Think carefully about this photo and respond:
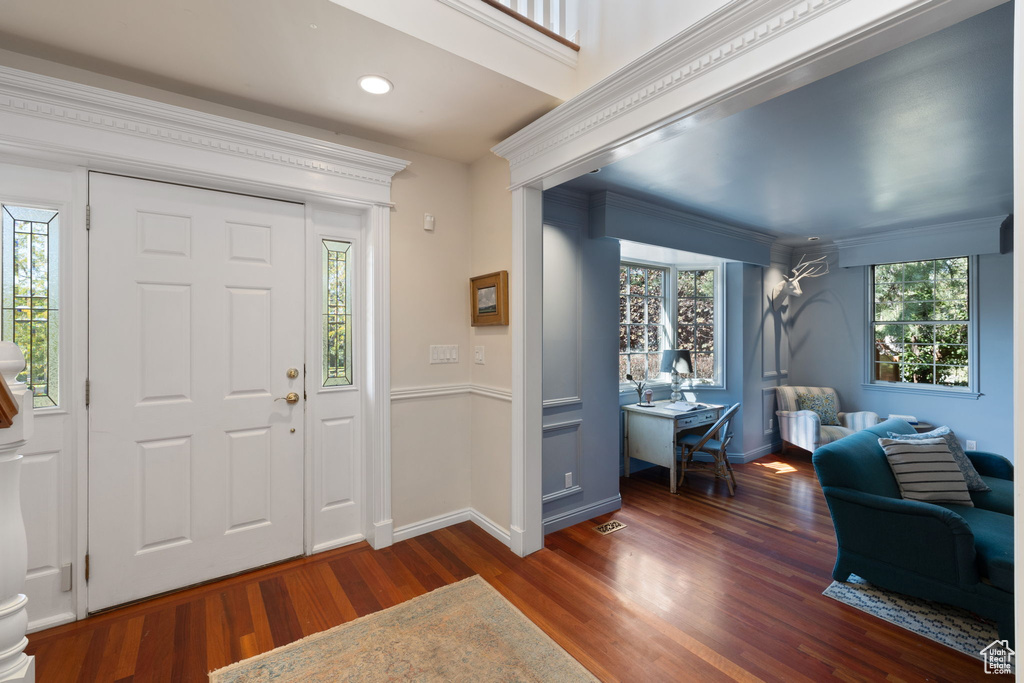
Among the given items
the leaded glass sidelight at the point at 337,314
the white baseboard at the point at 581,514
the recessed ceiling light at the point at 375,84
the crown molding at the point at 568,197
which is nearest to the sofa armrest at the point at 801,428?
the white baseboard at the point at 581,514

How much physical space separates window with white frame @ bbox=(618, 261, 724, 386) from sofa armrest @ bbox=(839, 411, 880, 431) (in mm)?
1486

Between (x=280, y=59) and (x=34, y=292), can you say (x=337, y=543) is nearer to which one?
(x=34, y=292)

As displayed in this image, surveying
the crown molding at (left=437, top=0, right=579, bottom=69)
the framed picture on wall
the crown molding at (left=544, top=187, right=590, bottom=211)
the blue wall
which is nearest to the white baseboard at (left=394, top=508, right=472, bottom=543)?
the framed picture on wall

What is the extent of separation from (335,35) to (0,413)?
168 centimetres

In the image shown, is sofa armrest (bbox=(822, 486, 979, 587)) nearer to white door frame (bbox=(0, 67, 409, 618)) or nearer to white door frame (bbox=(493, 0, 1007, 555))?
white door frame (bbox=(493, 0, 1007, 555))

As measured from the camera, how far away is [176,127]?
7.30 feet

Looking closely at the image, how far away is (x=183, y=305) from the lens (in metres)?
2.35

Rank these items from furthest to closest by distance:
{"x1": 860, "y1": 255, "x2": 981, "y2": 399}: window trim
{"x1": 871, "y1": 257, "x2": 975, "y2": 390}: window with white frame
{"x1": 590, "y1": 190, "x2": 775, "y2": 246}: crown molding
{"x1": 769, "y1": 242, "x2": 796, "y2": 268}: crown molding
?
{"x1": 769, "y1": 242, "x2": 796, "y2": 268}: crown molding, {"x1": 871, "y1": 257, "x2": 975, "y2": 390}: window with white frame, {"x1": 860, "y1": 255, "x2": 981, "y2": 399}: window trim, {"x1": 590, "y1": 190, "x2": 775, "y2": 246}: crown molding

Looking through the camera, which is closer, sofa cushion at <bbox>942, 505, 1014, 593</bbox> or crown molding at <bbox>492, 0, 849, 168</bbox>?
crown molding at <bbox>492, 0, 849, 168</bbox>

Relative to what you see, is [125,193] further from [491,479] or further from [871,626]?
[871,626]

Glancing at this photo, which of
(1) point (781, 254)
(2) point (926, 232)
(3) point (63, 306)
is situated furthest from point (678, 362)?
(3) point (63, 306)

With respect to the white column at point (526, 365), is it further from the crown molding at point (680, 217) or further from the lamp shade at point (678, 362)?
the lamp shade at point (678, 362)

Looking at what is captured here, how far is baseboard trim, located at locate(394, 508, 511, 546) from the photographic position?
2.91 meters

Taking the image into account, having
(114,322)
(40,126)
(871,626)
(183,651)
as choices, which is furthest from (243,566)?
(871,626)
